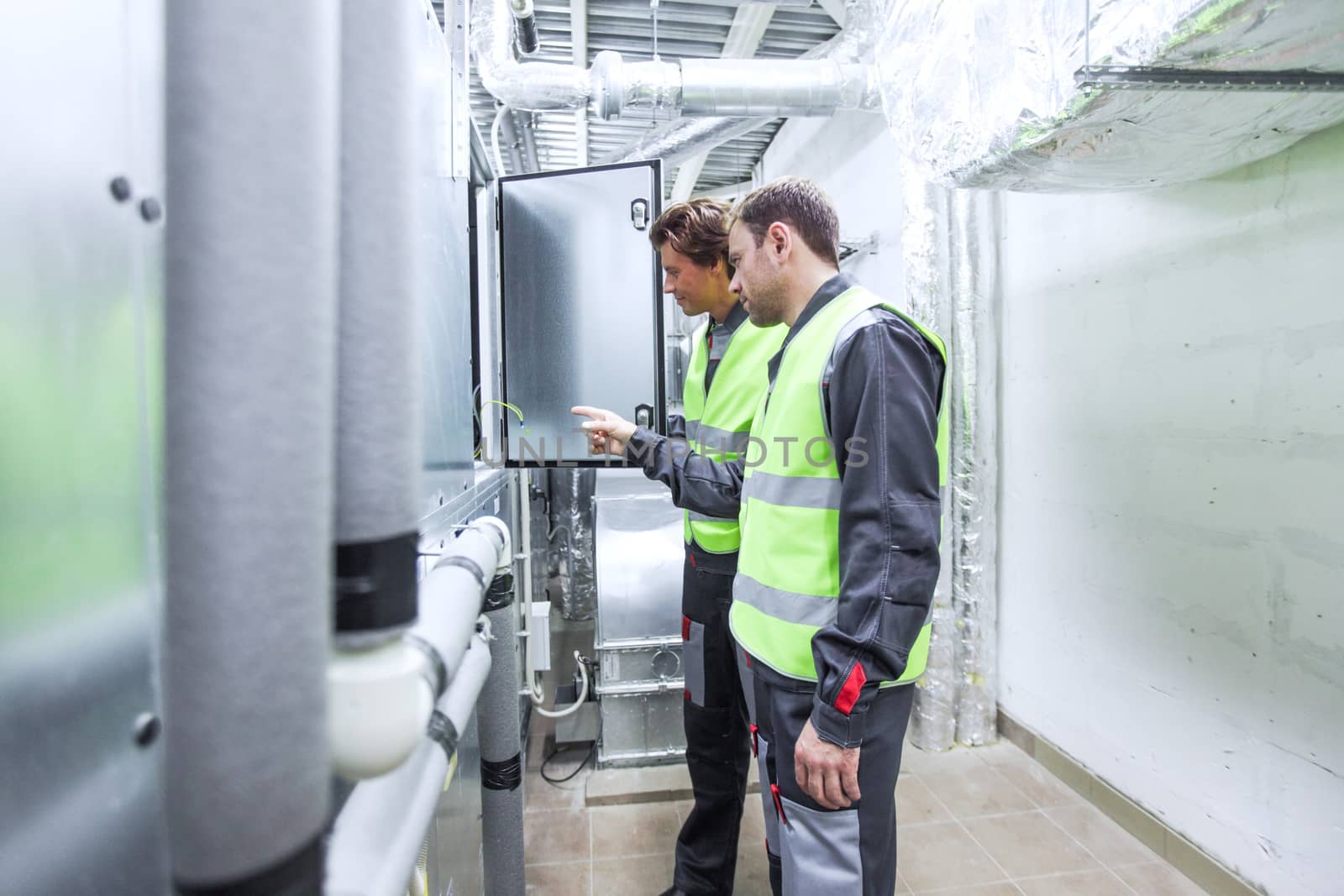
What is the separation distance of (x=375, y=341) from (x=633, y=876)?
5.41ft

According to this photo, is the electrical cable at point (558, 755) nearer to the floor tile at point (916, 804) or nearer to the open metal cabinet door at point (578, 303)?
the floor tile at point (916, 804)

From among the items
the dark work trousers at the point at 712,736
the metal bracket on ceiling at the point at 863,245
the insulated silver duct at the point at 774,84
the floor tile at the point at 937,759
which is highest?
the insulated silver duct at the point at 774,84

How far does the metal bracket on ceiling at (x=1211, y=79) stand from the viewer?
3.08ft

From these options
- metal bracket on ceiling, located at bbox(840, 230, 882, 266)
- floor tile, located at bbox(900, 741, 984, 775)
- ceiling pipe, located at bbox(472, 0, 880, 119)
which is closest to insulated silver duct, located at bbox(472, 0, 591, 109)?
ceiling pipe, located at bbox(472, 0, 880, 119)

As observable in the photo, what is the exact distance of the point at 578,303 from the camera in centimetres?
143

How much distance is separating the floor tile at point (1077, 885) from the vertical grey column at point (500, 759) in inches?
47.3

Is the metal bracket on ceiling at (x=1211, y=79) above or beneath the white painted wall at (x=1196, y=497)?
above

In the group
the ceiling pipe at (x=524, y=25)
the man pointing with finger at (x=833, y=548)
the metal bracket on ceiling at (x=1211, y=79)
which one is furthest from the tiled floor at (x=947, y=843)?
the ceiling pipe at (x=524, y=25)

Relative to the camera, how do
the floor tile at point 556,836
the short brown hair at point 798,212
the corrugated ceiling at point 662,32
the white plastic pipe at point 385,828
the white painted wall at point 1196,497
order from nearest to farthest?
the white plastic pipe at point 385,828 < the short brown hair at point 798,212 < the white painted wall at point 1196,497 < the floor tile at point 556,836 < the corrugated ceiling at point 662,32

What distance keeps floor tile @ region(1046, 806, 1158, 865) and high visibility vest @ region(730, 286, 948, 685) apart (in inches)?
46.1

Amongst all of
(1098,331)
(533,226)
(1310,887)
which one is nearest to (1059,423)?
(1098,331)

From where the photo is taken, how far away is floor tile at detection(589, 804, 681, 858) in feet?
5.30

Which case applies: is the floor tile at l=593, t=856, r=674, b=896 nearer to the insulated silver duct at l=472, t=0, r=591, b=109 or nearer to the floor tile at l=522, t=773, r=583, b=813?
the floor tile at l=522, t=773, r=583, b=813

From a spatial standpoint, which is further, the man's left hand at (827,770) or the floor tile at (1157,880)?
the floor tile at (1157,880)
